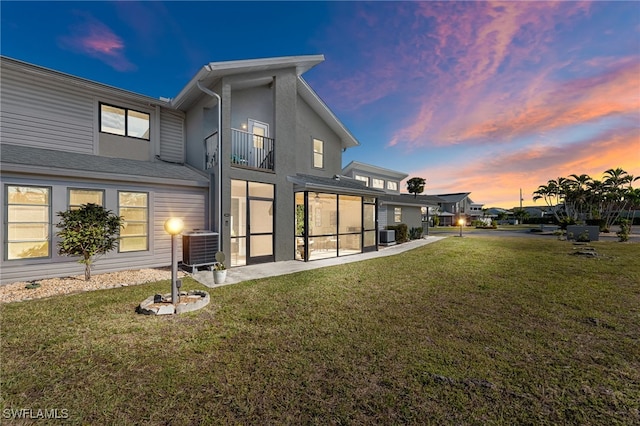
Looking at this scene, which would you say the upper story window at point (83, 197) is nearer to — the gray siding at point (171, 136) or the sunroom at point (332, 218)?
the gray siding at point (171, 136)

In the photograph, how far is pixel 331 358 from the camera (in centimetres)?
312

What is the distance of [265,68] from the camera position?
9328 mm

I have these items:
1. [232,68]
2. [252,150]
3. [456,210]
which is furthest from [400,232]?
[456,210]

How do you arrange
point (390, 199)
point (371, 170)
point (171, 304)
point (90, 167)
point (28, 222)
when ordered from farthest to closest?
point (371, 170) → point (390, 199) → point (90, 167) → point (28, 222) → point (171, 304)

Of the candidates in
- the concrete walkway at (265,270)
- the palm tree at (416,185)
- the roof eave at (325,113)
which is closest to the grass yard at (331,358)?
the concrete walkway at (265,270)

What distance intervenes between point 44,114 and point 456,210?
52775 mm

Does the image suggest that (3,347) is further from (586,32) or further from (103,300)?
(586,32)

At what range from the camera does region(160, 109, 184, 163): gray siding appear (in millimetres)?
9891

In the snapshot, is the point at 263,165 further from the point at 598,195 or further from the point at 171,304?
the point at 598,195

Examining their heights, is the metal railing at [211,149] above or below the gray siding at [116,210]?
above

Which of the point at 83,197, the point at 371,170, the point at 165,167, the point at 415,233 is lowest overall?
the point at 415,233

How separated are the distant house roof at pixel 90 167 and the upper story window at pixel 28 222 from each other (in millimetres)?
624

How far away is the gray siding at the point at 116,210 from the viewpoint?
20.0ft

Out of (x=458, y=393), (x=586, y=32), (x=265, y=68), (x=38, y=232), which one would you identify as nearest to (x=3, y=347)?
(x=38, y=232)
